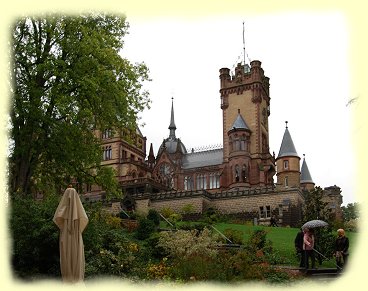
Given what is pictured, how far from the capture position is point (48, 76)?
2512 centimetres

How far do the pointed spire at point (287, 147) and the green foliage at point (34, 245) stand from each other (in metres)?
51.2

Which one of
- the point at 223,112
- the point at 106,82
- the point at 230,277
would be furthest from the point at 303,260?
the point at 223,112

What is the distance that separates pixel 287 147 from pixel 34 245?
173ft

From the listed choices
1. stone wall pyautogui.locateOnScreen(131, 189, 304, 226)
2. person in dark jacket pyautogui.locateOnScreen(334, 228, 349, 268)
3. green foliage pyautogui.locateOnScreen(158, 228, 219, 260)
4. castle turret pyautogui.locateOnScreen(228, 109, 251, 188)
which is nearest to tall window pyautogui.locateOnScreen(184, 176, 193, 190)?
castle turret pyautogui.locateOnScreen(228, 109, 251, 188)

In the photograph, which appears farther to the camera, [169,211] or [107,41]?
[169,211]

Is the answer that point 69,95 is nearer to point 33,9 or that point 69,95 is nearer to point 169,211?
point 33,9

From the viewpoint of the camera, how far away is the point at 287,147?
67.9 m

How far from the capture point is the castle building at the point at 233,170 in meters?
51.9

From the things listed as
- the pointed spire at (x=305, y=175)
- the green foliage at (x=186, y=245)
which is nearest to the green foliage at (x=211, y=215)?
the green foliage at (x=186, y=245)

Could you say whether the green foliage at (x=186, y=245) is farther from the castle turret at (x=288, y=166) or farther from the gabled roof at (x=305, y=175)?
the gabled roof at (x=305, y=175)

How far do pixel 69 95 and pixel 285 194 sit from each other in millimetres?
29983

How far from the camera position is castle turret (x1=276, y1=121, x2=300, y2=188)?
217 ft

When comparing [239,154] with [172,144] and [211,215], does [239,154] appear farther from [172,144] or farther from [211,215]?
[172,144]

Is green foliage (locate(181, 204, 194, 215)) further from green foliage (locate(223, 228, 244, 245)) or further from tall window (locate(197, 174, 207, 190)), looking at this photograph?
green foliage (locate(223, 228, 244, 245))
